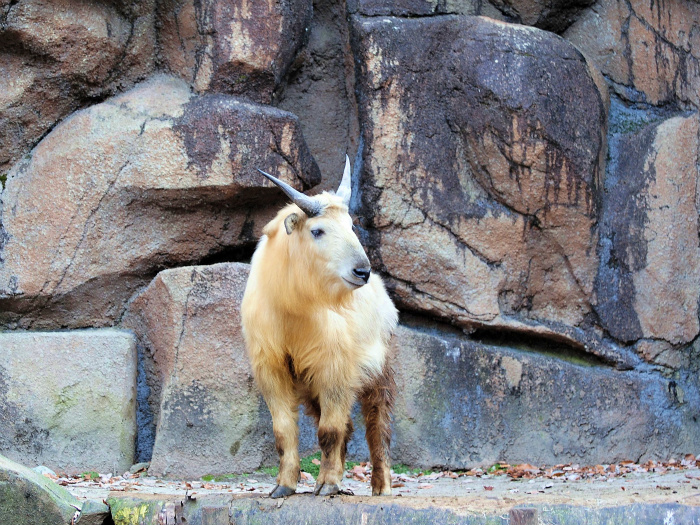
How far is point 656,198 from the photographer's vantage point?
23.7 feet

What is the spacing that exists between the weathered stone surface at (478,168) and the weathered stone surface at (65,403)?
2.26 m

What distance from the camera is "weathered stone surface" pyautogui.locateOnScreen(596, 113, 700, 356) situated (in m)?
7.15

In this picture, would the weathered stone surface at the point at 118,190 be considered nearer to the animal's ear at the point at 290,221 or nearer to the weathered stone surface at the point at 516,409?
the weathered stone surface at the point at 516,409

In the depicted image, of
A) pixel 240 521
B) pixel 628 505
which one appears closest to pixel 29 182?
pixel 240 521

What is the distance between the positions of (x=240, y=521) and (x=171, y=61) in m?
4.19

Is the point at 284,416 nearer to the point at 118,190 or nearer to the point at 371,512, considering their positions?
the point at 371,512

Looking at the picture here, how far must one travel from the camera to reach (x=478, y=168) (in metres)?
7.01

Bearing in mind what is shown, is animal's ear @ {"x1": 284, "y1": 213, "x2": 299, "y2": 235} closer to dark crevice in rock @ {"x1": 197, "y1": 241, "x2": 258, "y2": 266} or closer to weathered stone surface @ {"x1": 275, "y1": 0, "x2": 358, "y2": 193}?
dark crevice in rock @ {"x1": 197, "y1": 241, "x2": 258, "y2": 266}

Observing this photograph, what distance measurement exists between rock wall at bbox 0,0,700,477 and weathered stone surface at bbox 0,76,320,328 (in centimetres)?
2

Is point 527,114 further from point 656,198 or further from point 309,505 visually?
point 309,505

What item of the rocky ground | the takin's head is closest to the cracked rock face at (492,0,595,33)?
the rocky ground

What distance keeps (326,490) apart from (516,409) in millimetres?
2954

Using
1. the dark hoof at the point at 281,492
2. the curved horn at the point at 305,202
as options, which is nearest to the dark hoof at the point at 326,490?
the dark hoof at the point at 281,492

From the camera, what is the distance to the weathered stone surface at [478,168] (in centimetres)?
687
